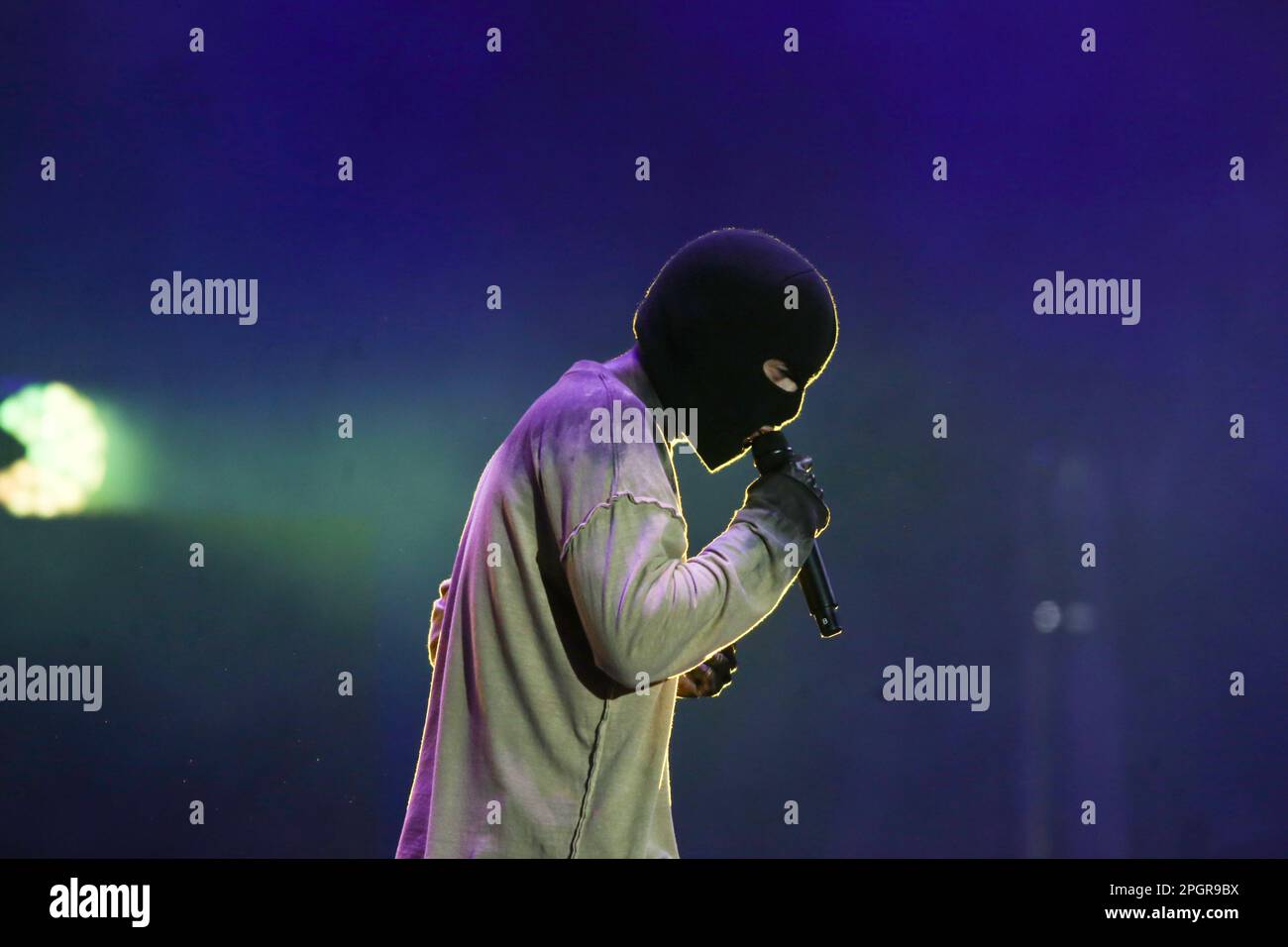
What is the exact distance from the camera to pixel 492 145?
10.6 feet

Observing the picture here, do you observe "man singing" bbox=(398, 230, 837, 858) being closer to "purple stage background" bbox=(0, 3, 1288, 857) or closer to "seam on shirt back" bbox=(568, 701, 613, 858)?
"seam on shirt back" bbox=(568, 701, 613, 858)

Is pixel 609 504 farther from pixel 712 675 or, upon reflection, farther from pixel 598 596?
pixel 712 675

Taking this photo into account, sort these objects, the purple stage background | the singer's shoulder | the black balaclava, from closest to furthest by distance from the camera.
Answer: the singer's shoulder → the black balaclava → the purple stage background

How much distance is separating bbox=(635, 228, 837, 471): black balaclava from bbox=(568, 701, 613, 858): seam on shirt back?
40cm

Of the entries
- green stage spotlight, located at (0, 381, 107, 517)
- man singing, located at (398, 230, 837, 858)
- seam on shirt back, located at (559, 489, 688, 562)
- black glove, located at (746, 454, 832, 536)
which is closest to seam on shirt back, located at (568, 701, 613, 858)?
man singing, located at (398, 230, 837, 858)

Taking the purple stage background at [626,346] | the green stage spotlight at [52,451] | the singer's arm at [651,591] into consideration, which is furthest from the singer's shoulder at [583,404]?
the green stage spotlight at [52,451]

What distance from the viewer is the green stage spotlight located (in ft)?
10.8

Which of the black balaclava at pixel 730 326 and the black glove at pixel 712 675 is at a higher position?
the black balaclava at pixel 730 326

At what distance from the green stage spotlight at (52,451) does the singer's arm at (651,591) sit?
8.29 feet

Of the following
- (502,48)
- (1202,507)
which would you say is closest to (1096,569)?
(1202,507)

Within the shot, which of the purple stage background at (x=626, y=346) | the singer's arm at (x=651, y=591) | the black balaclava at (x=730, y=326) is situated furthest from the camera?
the purple stage background at (x=626, y=346)

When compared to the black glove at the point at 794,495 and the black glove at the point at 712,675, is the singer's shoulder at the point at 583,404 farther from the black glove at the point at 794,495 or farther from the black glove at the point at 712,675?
the black glove at the point at 712,675

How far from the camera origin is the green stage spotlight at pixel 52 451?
329cm

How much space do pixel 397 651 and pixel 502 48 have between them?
5.54 feet
